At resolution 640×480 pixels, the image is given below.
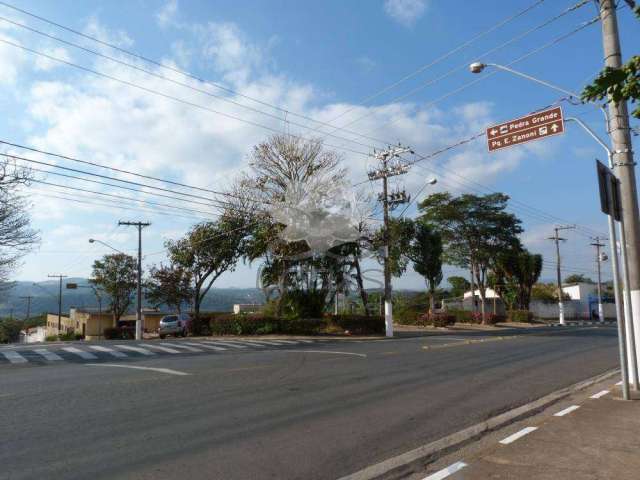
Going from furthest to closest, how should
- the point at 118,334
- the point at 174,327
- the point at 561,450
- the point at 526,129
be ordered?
the point at 118,334 → the point at 174,327 → the point at 526,129 → the point at 561,450

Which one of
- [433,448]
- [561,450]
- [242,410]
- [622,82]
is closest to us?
[622,82]

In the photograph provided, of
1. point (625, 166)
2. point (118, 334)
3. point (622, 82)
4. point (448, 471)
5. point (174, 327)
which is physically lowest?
point (118, 334)

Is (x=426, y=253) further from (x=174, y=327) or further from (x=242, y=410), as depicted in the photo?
(x=242, y=410)

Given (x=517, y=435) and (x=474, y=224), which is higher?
(x=474, y=224)

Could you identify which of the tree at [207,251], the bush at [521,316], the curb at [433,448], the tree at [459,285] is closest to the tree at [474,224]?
the bush at [521,316]

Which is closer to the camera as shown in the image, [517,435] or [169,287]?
[517,435]

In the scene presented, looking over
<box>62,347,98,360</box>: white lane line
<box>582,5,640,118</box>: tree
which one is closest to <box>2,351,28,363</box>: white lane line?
<box>62,347,98,360</box>: white lane line

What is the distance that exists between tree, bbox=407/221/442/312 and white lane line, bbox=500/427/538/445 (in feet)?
122

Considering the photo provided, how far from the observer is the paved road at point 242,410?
568 centimetres

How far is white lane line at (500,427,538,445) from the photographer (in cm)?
648

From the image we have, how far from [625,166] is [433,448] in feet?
23.5

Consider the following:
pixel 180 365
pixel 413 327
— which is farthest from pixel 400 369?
pixel 413 327

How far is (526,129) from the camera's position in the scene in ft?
44.4

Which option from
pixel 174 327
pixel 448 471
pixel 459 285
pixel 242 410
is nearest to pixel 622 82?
pixel 448 471
